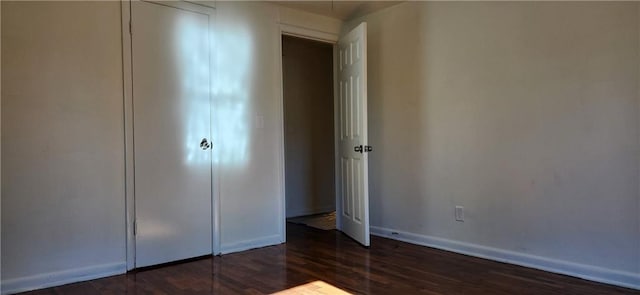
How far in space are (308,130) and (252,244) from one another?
2.15 meters

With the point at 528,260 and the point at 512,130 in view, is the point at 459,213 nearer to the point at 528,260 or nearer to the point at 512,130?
the point at 528,260

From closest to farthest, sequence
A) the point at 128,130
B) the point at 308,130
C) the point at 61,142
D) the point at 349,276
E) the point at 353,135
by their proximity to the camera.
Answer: the point at 61,142 < the point at 349,276 < the point at 128,130 < the point at 353,135 < the point at 308,130

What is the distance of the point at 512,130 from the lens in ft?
9.43

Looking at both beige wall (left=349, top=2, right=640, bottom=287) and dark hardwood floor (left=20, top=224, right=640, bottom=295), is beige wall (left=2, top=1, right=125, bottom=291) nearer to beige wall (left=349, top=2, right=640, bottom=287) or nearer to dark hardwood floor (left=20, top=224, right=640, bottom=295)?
dark hardwood floor (left=20, top=224, right=640, bottom=295)

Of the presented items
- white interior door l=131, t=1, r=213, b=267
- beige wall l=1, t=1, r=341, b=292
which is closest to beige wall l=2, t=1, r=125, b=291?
beige wall l=1, t=1, r=341, b=292

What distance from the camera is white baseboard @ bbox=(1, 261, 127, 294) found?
2395mm

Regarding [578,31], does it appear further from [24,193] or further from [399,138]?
[24,193]

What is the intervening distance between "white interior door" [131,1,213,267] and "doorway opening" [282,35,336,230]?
1.94 meters

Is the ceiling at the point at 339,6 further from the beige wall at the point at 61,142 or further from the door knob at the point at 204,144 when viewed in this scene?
the beige wall at the point at 61,142

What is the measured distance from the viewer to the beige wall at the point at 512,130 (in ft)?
7.99

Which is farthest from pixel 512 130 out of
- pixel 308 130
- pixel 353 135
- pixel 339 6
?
pixel 308 130

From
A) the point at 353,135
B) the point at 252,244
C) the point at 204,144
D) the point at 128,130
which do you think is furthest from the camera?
the point at 353,135

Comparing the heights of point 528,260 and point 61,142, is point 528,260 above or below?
below

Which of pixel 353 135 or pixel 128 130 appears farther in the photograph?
pixel 353 135
